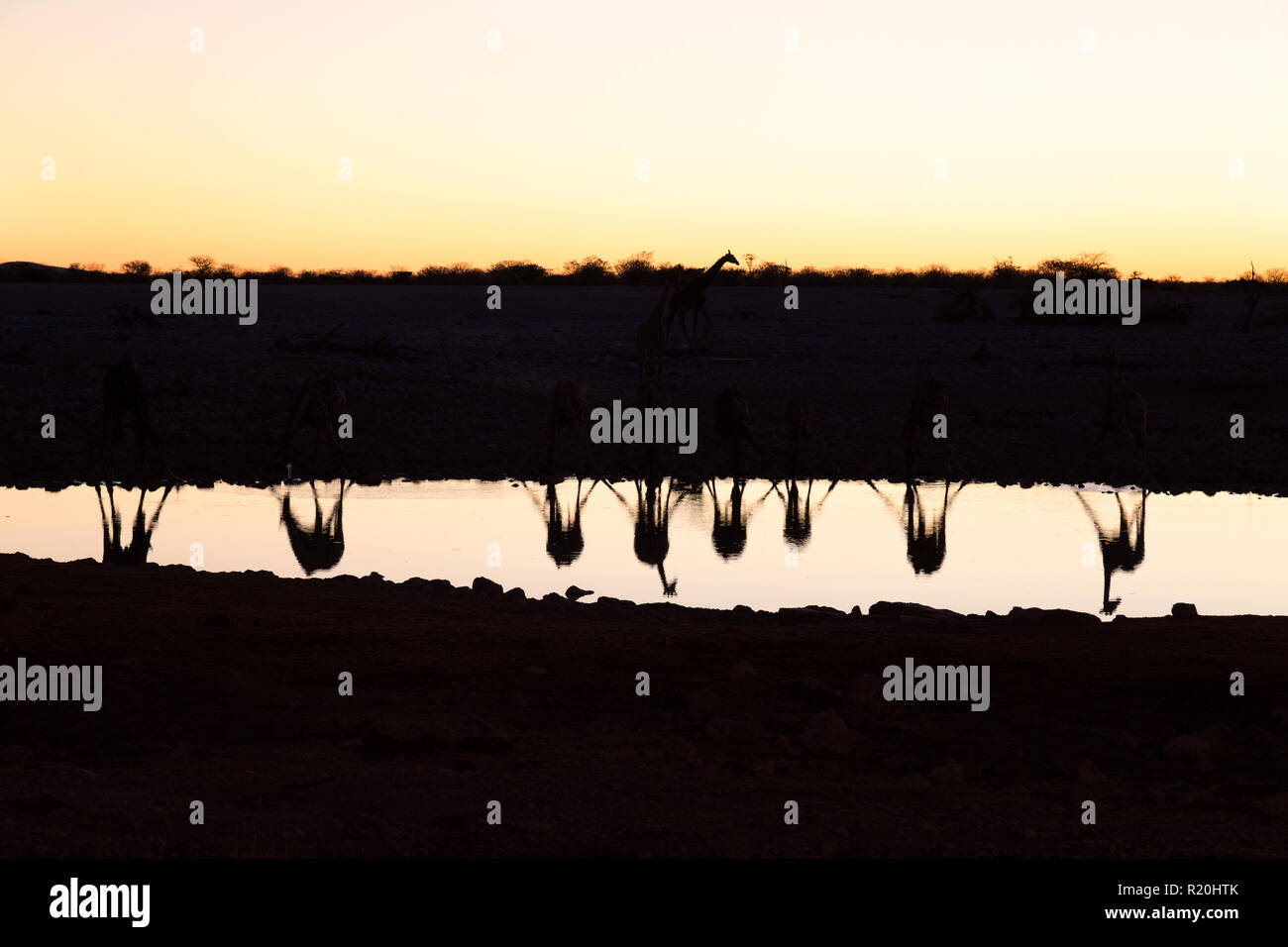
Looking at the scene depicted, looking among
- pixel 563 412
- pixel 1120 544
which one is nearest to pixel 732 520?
pixel 1120 544

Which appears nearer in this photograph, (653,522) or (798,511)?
(653,522)

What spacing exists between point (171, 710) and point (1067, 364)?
28552 millimetres

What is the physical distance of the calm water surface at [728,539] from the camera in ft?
41.3

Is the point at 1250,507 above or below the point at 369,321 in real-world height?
below

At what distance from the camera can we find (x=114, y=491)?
61.5ft

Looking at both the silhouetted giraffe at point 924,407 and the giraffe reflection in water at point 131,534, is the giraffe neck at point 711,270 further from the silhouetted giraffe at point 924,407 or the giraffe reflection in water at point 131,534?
the giraffe reflection in water at point 131,534

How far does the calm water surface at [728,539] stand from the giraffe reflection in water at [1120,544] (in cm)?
3

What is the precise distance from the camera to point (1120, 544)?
14.9 meters

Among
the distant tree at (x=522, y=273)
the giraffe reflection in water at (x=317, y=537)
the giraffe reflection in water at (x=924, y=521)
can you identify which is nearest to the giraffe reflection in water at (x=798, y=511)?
the giraffe reflection in water at (x=924, y=521)

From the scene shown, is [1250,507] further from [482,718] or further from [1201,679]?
[482,718]

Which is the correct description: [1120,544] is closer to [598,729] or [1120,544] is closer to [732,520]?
[732,520]

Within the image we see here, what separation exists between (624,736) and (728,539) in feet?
26.8

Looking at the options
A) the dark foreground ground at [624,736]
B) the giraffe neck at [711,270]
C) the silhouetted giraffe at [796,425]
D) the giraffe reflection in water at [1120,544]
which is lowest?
the dark foreground ground at [624,736]
